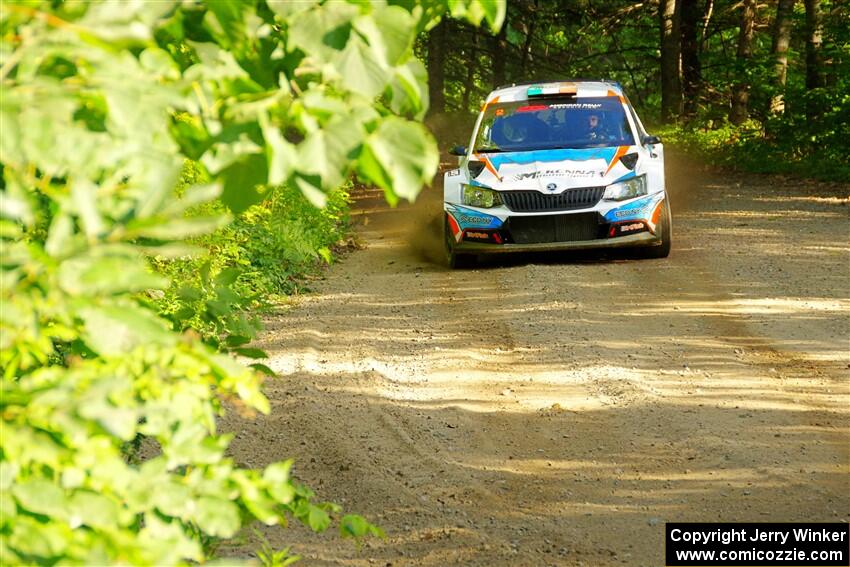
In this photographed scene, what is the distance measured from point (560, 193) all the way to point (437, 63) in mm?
19492

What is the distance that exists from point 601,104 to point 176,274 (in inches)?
235

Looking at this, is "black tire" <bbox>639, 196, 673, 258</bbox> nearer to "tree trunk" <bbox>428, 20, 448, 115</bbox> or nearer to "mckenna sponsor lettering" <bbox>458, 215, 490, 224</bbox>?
"mckenna sponsor lettering" <bbox>458, 215, 490, 224</bbox>

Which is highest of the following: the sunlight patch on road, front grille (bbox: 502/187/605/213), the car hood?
the car hood

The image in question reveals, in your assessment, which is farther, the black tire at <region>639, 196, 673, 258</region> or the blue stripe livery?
the black tire at <region>639, 196, 673, 258</region>

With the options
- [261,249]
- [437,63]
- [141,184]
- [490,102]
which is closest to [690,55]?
[437,63]

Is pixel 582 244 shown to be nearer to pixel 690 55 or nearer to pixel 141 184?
pixel 141 184

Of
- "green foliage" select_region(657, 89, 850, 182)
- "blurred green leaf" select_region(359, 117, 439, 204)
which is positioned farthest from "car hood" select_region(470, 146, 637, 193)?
"blurred green leaf" select_region(359, 117, 439, 204)

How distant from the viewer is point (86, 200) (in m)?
1.63

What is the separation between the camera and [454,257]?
42.5 ft

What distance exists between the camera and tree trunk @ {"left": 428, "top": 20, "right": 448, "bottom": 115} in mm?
30500

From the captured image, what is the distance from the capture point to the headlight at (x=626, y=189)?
39.7 feet

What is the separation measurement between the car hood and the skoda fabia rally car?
0.04ft

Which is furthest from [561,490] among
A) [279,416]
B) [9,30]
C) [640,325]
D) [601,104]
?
[601,104]

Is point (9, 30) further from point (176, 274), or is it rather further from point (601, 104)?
point (601, 104)
